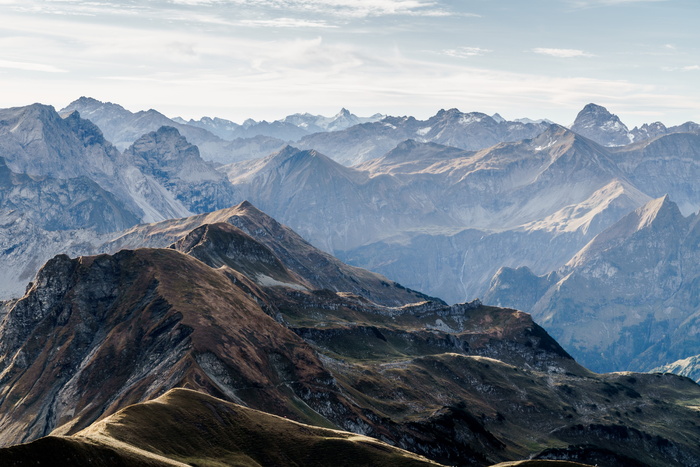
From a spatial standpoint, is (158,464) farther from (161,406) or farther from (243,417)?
(243,417)

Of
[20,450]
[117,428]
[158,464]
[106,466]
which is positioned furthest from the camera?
[117,428]

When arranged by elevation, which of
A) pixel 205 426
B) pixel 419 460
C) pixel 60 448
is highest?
pixel 60 448

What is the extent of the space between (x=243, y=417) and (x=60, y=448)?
3071 inches

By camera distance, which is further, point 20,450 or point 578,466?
point 578,466

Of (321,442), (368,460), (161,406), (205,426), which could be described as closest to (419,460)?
(368,460)

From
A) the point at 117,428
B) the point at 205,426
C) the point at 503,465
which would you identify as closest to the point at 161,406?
the point at 205,426

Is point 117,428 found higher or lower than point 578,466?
higher

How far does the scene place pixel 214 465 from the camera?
165250 millimetres

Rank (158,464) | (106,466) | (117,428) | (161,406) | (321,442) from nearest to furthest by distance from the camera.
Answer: (106,466) → (158,464) → (117,428) → (161,406) → (321,442)

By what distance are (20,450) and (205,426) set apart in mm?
71231

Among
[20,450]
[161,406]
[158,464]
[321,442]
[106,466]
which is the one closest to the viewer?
[20,450]

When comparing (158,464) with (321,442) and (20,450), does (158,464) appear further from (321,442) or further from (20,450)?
(321,442)

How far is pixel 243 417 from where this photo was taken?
195m

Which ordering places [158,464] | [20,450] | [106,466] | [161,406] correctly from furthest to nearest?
[161,406] < [158,464] < [106,466] < [20,450]
